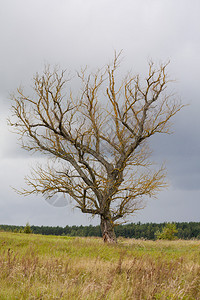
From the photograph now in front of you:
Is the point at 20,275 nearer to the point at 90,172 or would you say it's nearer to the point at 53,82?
the point at 90,172

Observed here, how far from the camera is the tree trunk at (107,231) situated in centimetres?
1914

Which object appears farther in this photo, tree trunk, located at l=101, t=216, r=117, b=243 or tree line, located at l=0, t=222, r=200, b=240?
tree line, located at l=0, t=222, r=200, b=240

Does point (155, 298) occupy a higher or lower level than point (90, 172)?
lower

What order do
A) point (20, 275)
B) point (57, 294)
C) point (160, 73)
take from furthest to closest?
point (160, 73) < point (20, 275) < point (57, 294)

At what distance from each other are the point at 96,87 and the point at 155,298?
15524 mm

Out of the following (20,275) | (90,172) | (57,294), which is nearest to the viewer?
(57,294)

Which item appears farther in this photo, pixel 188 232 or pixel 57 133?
pixel 188 232

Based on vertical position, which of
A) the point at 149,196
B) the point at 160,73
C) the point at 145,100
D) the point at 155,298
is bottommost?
the point at 155,298

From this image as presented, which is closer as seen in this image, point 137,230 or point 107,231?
point 107,231

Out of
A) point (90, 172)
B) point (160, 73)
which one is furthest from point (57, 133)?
point (160, 73)

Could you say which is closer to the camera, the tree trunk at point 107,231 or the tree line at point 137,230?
the tree trunk at point 107,231

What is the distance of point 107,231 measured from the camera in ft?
63.4

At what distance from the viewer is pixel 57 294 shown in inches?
204

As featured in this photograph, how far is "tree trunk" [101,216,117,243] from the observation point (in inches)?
754
